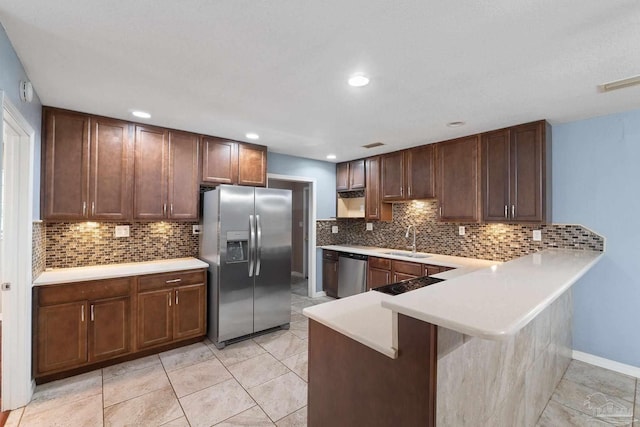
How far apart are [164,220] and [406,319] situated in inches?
118

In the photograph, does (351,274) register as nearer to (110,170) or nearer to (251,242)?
(251,242)

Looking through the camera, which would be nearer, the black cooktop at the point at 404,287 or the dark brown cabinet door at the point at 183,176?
the black cooktop at the point at 404,287

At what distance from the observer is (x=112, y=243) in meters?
3.19

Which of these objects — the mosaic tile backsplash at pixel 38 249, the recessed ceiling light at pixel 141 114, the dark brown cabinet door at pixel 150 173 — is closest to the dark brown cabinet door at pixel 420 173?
the dark brown cabinet door at pixel 150 173

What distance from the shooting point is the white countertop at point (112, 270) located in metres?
2.49

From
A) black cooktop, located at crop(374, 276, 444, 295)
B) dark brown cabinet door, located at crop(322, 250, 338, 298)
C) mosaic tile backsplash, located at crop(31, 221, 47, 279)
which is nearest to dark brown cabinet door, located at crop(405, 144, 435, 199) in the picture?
dark brown cabinet door, located at crop(322, 250, 338, 298)

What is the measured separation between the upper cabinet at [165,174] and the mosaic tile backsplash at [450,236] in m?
2.35

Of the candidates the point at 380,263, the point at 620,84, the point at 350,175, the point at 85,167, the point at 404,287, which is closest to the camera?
the point at 404,287

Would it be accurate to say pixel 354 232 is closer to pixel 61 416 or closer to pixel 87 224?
pixel 87 224

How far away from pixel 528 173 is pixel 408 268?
167 cm

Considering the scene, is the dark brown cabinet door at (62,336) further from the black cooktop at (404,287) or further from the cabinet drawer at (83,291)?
the black cooktop at (404,287)

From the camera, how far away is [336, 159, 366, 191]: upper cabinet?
4887 millimetres

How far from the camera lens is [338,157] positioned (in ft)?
15.9

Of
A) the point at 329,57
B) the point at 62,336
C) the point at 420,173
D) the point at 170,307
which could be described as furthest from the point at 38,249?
the point at 420,173
